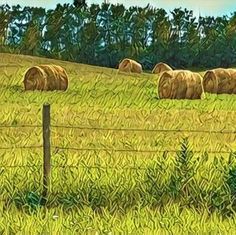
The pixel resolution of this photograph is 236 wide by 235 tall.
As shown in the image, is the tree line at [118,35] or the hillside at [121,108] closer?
→ the hillside at [121,108]

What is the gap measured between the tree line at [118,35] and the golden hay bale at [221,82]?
85.6 feet

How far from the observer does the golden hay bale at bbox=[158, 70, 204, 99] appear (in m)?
25.5

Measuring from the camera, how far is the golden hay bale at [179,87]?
1005 inches

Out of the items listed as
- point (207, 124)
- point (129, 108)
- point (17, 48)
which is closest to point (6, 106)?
point (129, 108)

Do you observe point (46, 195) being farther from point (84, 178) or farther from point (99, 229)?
point (99, 229)

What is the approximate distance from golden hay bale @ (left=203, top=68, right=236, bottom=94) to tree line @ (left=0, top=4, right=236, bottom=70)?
26.1 metres

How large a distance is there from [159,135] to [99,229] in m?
6.79

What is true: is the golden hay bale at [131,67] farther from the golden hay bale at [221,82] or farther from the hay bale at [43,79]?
the hay bale at [43,79]

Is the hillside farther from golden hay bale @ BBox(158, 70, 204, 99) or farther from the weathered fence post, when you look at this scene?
the weathered fence post

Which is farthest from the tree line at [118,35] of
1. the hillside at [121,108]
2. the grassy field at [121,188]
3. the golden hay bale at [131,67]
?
the grassy field at [121,188]

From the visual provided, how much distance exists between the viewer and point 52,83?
27.7m

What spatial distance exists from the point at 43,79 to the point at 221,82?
18.0 feet

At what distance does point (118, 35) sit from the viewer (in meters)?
56.5

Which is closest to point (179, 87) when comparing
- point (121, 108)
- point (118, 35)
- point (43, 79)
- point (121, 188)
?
point (121, 108)
